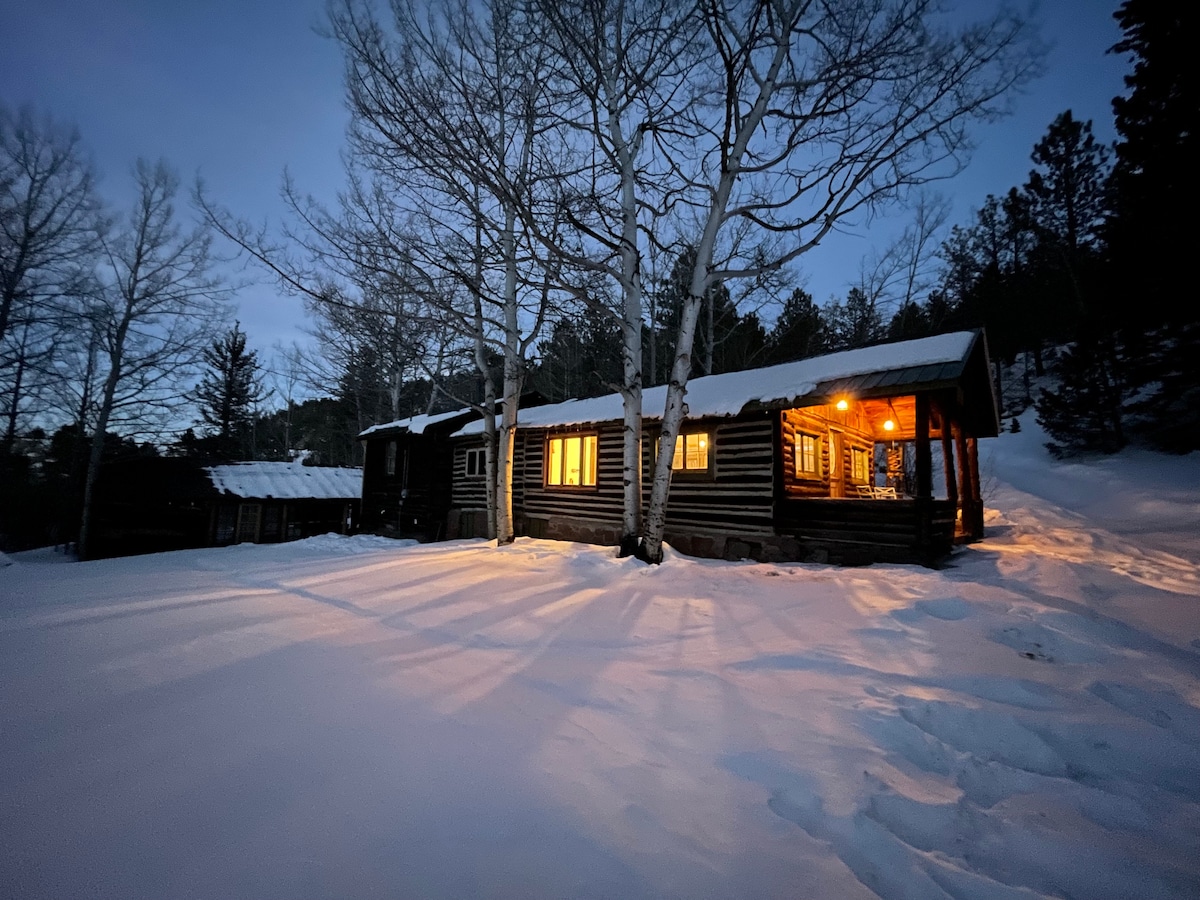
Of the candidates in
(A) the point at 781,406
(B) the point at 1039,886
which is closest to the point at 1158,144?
(A) the point at 781,406

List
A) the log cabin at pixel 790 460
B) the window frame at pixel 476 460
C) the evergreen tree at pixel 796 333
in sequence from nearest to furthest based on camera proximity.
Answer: the log cabin at pixel 790 460, the window frame at pixel 476 460, the evergreen tree at pixel 796 333

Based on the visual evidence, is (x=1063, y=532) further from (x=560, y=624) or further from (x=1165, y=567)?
(x=560, y=624)

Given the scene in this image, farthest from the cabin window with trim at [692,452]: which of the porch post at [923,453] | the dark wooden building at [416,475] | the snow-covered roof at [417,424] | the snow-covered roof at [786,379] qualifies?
the snow-covered roof at [417,424]

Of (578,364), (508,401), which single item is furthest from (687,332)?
(578,364)

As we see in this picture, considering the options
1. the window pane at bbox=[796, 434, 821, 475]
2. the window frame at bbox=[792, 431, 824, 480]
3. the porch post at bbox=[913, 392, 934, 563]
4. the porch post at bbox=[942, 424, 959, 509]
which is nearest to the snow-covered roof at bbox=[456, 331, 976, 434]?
the porch post at bbox=[913, 392, 934, 563]

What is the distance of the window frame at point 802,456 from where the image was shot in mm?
11359

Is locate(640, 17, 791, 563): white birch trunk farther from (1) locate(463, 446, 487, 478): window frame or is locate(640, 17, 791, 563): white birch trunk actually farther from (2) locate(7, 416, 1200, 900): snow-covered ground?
(1) locate(463, 446, 487, 478): window frame

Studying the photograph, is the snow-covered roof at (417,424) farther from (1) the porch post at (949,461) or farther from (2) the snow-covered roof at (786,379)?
(1) the porch post at (949,461)

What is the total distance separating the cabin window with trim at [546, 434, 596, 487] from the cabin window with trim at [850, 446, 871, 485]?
8.14m

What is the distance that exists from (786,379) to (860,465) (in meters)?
7.03

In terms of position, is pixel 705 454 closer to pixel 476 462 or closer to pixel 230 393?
pixel 476 462

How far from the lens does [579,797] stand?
2.30 meters

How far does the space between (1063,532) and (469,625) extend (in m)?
14.3

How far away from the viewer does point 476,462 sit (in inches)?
671
